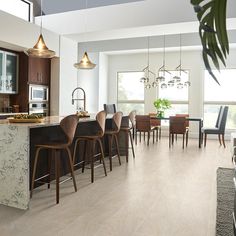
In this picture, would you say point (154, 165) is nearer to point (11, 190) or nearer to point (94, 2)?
point (11, 190)

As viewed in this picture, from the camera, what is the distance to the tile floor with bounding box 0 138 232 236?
8.07 feet

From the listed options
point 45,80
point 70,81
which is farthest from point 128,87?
point 45,80

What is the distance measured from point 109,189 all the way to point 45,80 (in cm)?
439

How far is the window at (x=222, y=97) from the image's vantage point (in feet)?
30.7

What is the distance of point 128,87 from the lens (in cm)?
1073

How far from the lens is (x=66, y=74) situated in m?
7.56

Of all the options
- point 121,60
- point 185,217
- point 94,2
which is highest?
point 94,2

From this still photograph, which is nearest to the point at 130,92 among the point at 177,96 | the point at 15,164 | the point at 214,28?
the point at 177,96

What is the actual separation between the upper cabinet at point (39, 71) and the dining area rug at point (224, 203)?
460cm

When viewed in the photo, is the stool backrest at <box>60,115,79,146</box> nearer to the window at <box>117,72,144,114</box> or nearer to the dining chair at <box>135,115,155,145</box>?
the dining chair at <box>135,115,155,145</box>

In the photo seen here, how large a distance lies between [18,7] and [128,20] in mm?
2717


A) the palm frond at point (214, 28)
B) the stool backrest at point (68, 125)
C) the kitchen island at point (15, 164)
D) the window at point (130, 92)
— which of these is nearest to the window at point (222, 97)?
the window at point (130, 92)

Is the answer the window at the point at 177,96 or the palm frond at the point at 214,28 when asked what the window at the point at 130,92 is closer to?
the window at the point at 177,96

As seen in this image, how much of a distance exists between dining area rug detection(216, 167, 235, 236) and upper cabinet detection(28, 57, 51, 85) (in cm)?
460
